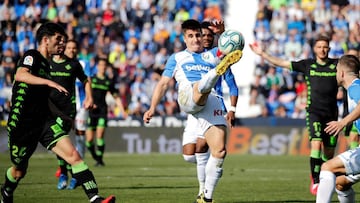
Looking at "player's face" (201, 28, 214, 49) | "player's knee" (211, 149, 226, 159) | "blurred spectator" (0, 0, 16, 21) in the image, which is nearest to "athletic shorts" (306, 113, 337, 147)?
"player's face" (201, 28, 214, 49)

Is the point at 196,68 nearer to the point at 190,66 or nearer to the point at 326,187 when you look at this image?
the point at 190,66

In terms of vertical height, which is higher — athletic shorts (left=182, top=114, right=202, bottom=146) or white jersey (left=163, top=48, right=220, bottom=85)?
white jersey (left=163, top=48, right=220, bottom=85)

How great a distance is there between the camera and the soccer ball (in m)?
11.5

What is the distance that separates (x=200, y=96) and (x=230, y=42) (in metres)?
1.01

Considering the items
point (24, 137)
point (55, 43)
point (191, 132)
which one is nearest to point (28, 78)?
point (55, 43)

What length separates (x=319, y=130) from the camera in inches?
645

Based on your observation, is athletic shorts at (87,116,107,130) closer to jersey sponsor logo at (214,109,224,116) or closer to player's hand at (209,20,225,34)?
player's hand at (209,20,225,34)

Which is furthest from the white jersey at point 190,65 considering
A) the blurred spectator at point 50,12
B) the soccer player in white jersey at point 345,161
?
the blurred spectator at point 50,12

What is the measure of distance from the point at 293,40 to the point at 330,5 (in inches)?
106

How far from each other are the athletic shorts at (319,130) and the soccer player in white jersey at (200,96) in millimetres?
3355

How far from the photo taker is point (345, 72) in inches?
425

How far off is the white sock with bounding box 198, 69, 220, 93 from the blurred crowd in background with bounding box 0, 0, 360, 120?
2051cm

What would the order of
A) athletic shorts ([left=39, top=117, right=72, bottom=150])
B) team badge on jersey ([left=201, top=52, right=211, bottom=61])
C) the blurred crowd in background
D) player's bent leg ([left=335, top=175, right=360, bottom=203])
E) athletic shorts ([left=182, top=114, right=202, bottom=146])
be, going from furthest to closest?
the blurred crowd in background, athletic shorts ([left=182, top=114, right=202, bottom=146]), team badge on jersey ([left=201, top=52, right=211, bottom=61]), athletic shorts ([left=39, top=117, right=72, bottom=150]), player's bent leg ([left=335, top=175, right=360, bottom=203])

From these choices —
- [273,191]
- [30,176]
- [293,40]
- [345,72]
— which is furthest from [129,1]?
[345,72]
